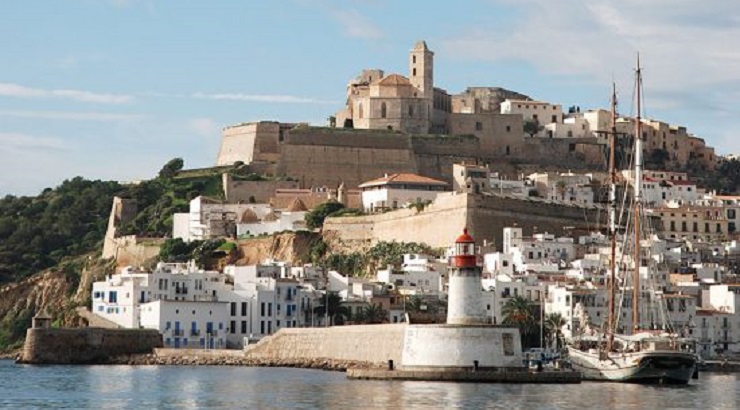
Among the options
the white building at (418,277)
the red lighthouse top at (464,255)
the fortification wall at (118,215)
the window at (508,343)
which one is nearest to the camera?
the red lighthouse top at (464,255)

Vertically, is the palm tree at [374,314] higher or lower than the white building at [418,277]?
lower

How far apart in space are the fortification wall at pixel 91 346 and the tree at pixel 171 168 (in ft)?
106

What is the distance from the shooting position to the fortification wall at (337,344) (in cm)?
5175

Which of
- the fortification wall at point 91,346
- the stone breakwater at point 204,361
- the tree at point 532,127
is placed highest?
the tree at point 532,127

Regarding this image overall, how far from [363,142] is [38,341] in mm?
30525

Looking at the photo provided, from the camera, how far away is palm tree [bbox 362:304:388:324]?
62.1 meters

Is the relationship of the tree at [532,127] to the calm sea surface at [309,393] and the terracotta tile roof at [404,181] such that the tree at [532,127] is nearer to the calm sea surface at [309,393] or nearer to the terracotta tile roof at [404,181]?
the terracotta tile roof at [404,181]

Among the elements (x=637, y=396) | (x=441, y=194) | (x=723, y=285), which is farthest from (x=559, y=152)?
(x=637, y=396)

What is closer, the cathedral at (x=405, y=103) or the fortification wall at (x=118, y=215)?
the fortification wall at (x=118, y=215)

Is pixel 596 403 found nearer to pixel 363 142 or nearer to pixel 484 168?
pixel 484 168

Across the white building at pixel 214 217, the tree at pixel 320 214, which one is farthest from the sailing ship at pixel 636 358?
the white building at pixel 214 217

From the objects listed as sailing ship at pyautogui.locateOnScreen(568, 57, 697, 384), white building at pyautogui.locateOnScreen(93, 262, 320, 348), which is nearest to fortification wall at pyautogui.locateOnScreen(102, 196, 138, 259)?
white building at pyautogui.locateOnScreen(93, 262, 320, 348)

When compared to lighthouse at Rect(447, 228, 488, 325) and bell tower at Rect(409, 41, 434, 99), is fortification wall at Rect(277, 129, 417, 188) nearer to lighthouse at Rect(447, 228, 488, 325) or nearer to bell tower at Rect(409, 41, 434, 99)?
bell tower at Rect(409, 41, 434, 99)

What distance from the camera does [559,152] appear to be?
305 feet
